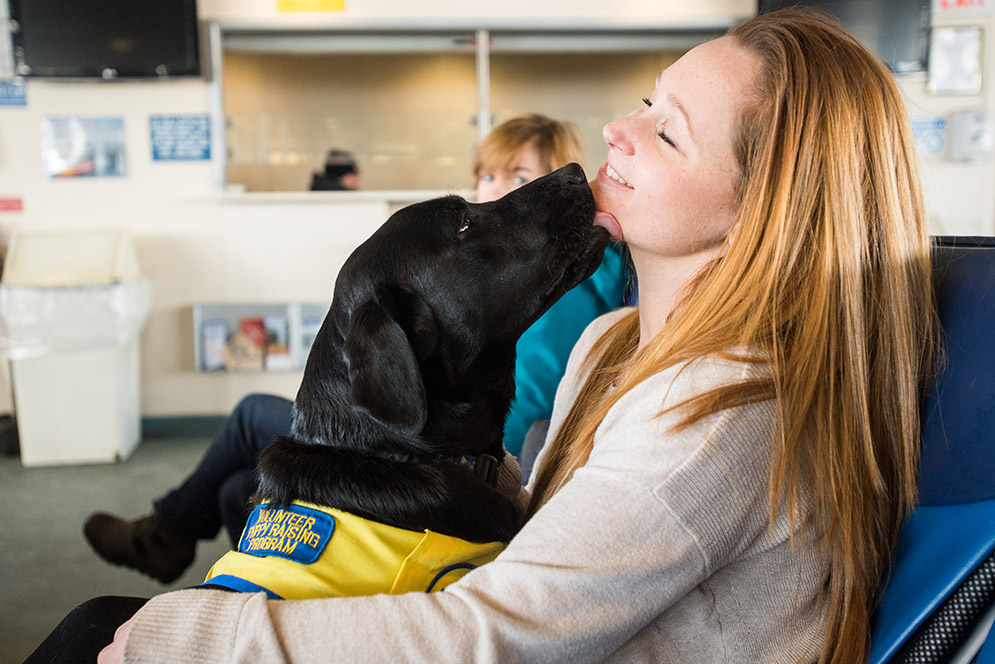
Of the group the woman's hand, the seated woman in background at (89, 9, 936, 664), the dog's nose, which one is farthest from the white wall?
the woman's hand

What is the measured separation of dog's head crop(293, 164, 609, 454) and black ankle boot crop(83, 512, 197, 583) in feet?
4.77

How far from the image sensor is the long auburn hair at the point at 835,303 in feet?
2.95

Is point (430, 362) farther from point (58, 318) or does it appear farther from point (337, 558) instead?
point (58, 318)

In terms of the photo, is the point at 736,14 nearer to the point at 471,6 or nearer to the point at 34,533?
the point at 471,6

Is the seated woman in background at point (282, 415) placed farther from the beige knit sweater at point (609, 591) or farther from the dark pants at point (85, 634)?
the beige knit sweater at point (609, 591)

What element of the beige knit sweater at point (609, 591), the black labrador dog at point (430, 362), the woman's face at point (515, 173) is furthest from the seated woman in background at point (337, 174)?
the beige knit sweater at point (609, 591)

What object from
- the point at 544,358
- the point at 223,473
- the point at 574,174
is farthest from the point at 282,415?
the point at 574,174

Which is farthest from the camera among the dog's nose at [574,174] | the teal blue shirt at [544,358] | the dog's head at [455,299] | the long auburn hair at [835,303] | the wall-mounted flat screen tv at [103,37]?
the wall-mounted flat screen tv at [103,37]

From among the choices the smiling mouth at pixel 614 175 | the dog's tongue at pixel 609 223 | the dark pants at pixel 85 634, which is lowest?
the dark pants at pixel 85 634

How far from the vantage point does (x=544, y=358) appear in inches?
77.2

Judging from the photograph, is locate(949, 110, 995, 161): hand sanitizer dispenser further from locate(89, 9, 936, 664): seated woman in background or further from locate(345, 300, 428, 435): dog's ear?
locate(345, 300, 428, 435): dog's ear

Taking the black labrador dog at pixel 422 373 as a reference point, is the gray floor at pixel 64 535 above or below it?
below

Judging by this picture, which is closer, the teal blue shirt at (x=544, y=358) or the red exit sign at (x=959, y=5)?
the teal blue shirt at (x=544, y=358)

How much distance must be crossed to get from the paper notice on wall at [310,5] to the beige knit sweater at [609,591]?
4173 mm
